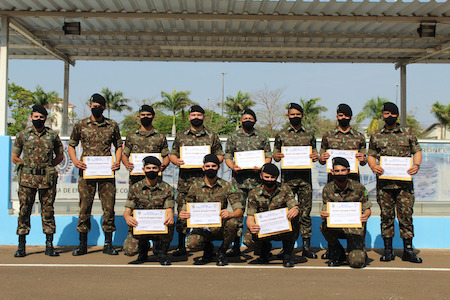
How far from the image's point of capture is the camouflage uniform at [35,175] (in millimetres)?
6082

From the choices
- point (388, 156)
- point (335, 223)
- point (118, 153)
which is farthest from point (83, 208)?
point (388, 156)

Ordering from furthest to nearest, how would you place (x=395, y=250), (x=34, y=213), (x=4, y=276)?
(x=34, y=213), (x=395, y=250), (x=4, y=276)

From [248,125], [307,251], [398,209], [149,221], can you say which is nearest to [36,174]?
[149,221]

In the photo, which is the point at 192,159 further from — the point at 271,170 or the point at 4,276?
the point at 4,276

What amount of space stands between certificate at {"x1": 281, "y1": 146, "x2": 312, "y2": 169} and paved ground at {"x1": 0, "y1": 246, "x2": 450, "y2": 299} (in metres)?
1.33

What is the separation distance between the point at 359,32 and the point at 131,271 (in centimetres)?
827

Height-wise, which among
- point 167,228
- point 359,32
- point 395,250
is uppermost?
point 359,32

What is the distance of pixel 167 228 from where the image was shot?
5.43 meters

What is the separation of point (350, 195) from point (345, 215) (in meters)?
0.29

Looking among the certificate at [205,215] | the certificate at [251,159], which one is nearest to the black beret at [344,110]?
the certificate at [251,159]

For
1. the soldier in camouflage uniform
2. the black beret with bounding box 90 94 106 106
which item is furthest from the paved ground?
the black beret with bounding box 90 94 106 106

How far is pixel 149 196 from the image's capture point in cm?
556

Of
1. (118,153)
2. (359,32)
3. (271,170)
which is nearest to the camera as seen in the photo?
(271,170)

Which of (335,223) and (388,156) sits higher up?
(388,156)
